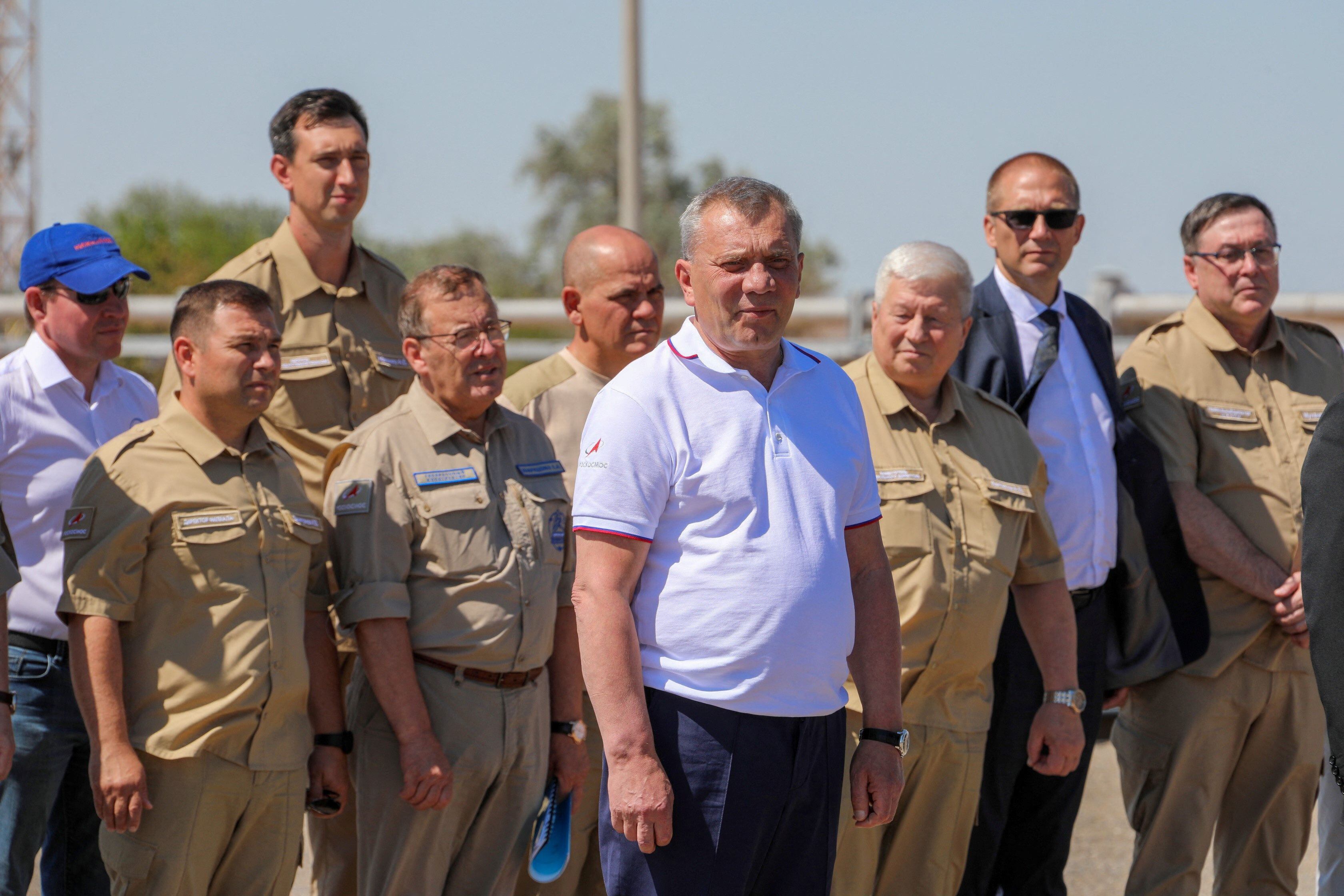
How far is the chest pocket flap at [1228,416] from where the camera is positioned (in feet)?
14.9

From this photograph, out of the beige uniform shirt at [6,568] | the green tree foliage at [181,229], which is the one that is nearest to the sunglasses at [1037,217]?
the beige uniform shirt at [6,568]

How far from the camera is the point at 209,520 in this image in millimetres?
3422

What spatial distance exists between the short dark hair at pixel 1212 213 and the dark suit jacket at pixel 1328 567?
2250 millimetres

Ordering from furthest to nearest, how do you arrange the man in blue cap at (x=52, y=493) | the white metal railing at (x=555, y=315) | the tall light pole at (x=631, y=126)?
the tall light pole at (x=631, y=126)
the white metal railing at (x=555, y=315)
the man in blue cap at (x=52, y=493)

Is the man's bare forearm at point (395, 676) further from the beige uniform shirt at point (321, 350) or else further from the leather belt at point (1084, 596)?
the leather belt at point (1084, 596)

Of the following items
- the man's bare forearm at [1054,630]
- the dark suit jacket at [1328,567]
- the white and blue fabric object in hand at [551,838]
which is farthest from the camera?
the man's bare forearm at [1054,630]

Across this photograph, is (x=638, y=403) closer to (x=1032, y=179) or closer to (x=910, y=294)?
(x=910, y=294)

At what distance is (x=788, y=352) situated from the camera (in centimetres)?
290

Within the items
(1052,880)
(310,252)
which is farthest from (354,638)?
(1052,880)

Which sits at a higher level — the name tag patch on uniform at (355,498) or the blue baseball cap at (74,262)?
the blue baseball cap at (74,262)

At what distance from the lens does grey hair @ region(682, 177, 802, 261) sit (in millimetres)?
2715

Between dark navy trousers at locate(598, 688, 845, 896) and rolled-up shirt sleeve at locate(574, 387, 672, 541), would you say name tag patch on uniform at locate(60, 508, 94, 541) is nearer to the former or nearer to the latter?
rolled-up shirt sleeve at locate(574, 387, 672, 541)

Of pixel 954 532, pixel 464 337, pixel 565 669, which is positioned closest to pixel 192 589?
pixel 464 337

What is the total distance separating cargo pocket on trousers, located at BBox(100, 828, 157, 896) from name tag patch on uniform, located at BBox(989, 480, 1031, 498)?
2.40m
